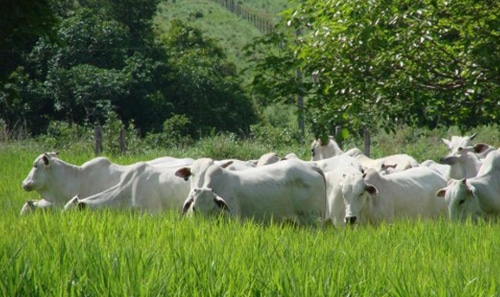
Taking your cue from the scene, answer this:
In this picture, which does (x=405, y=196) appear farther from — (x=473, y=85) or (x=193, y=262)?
(x=193, y=262)

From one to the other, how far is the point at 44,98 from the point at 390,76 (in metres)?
23.0

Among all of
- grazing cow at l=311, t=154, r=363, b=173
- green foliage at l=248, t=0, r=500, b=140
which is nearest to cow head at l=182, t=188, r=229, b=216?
green foliage at l=248, t=0, r=500, b=140

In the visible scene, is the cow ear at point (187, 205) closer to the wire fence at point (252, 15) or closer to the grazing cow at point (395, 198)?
the grazing cow at point (395, 198)

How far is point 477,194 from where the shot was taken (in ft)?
30.3

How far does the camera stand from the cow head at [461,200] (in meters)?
8.98

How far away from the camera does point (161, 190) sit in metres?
10.1

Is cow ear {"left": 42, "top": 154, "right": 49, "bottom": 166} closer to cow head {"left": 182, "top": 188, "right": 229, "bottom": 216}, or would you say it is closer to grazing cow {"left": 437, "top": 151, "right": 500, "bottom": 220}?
cow head {"left": 182, "top": 188, "right": 229, "bottom": 216}

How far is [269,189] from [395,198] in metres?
1.60

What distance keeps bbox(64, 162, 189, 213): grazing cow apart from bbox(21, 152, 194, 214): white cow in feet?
2.87

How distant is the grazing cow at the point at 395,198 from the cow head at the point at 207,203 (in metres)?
1.39

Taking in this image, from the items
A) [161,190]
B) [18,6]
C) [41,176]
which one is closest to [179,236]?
[18,6]

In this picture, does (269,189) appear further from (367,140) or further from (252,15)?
(252,15)

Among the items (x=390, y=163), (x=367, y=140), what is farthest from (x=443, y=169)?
(x=367, y=140)

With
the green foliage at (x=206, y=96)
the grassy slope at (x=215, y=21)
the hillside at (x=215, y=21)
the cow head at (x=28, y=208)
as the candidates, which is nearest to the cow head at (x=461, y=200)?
the cow head at (x=28, y=208)
